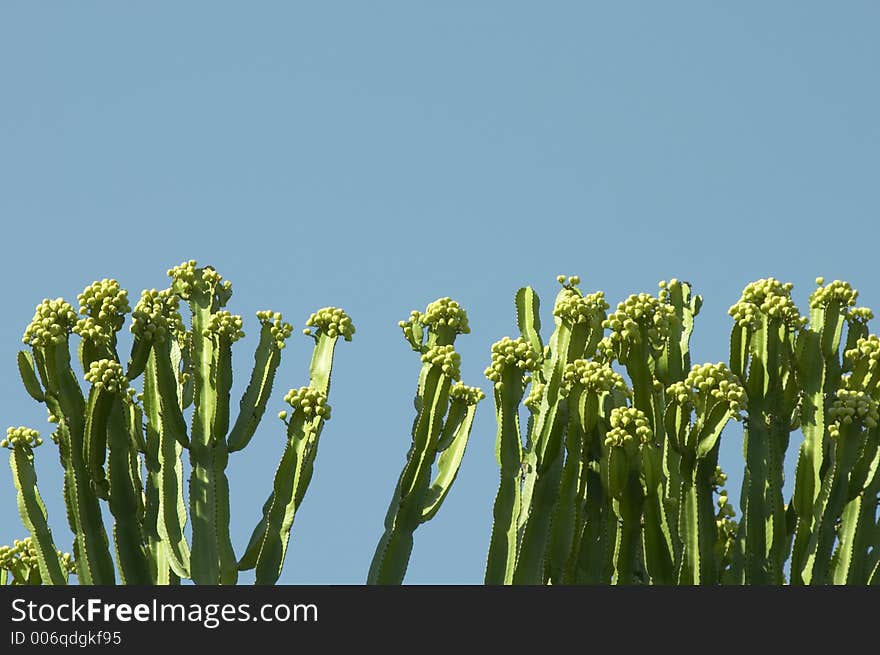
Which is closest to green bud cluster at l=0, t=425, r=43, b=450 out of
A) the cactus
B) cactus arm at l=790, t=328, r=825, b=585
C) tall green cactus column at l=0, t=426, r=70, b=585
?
tall green cactus column at l=0, t=426, r=70, b=585

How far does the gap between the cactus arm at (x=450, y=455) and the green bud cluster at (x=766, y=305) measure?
1.81 metres

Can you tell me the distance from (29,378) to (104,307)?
2.08ft

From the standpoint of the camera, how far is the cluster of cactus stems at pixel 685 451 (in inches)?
360

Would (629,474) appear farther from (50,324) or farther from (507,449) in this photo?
(50,324)

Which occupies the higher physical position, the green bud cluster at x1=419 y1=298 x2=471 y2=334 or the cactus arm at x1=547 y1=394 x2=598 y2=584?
the green bud cluster at x1=419 y1=298 x2=471 y2=334

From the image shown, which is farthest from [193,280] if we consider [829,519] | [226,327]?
[829,519]

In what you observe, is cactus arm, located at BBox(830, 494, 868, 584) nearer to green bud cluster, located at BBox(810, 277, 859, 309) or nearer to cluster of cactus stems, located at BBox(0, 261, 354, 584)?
green bud cluster, located at BBox(810, 277, 859, 309)

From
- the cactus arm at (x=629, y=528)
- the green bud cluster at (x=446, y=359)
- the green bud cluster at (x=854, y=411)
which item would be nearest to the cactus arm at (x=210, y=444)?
the green bud cluster at (x=446, y=359)

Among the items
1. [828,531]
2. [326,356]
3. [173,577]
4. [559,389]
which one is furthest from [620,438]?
[173,577]

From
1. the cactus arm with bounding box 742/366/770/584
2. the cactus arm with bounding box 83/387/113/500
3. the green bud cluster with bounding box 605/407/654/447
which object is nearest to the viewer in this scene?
the cactus arm with bounding box 83/387/113/500

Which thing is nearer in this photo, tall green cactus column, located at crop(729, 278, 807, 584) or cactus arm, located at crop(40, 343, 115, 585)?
cactus arm, located at crop(40, 343, 115, 585)

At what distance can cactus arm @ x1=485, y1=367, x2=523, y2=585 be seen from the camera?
30.1ft

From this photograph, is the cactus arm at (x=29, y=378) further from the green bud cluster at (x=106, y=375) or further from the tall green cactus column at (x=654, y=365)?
the tall green cactus column at (x=654, y=365)

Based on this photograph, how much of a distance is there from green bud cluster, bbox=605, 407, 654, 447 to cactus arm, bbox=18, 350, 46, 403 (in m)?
3.52
